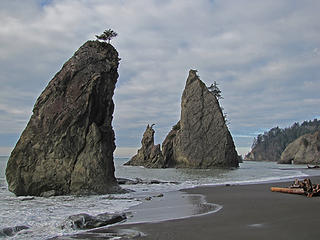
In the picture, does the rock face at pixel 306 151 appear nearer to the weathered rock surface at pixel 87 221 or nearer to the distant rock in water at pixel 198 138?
the distant rock in water at pixel 198 138

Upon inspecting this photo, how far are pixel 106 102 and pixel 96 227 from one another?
13478mm

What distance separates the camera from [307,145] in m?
105

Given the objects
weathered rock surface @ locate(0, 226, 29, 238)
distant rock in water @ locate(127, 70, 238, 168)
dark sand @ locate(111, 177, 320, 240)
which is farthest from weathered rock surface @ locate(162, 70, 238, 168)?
weathered rock surface @ locate(0, 226, 29, 238)

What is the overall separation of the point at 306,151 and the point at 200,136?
48336 millimetres

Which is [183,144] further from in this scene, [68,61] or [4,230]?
[4,230]

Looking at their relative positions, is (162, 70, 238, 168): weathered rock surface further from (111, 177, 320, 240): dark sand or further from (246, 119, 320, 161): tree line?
(246, 119, 320, 161): tree line

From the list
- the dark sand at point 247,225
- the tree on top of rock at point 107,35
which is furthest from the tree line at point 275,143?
the dark sand at point 247,225

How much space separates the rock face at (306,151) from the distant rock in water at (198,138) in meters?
41.2

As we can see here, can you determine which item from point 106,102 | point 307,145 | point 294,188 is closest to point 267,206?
point 294,188

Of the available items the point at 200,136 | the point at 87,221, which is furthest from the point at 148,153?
the point at 87,221

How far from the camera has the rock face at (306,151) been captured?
101 metres

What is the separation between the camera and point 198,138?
243 feet

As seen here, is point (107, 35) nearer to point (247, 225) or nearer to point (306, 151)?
point (247, 225)

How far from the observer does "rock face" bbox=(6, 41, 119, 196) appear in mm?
18797
